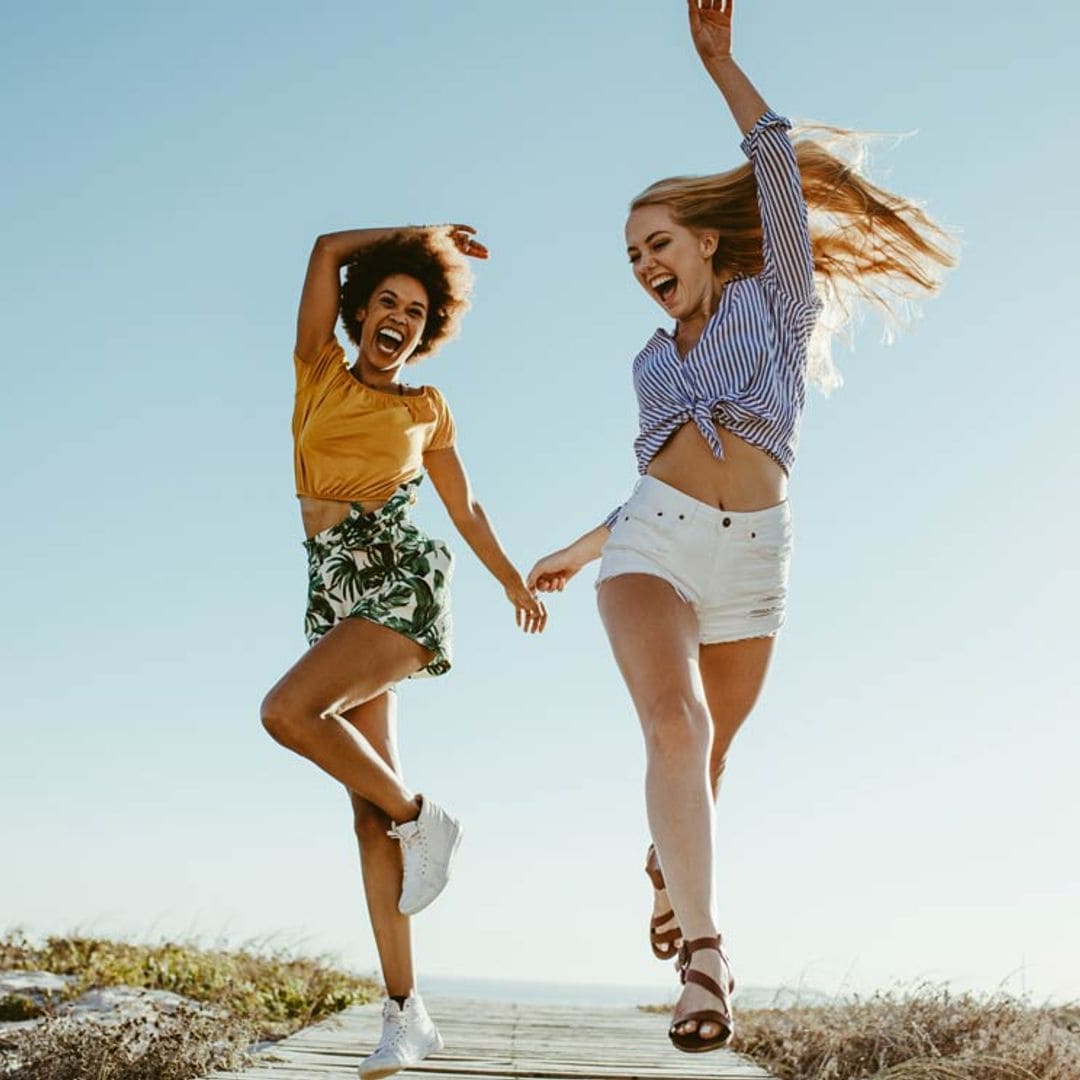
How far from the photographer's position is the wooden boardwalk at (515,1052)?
184 inches

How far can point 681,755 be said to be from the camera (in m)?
3.18

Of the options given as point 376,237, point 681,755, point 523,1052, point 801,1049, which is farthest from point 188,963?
point 681,755

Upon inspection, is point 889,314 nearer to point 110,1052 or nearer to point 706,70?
point 706,70

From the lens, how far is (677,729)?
3215 millimetres

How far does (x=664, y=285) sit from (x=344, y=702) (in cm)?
158

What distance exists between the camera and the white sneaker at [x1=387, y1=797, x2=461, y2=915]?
4.18 metres

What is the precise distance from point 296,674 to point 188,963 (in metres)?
4.23

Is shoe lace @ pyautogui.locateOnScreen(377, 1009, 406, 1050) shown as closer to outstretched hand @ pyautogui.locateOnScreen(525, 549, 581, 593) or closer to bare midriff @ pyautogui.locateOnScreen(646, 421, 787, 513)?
outstretched hand @ pyautogui.locateOnScreen(525, 549, 581, 593)

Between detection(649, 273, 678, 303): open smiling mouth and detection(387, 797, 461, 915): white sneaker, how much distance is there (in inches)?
68.6

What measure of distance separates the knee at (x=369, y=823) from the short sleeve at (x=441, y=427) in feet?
4.28

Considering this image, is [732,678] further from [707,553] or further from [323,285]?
[323,285]

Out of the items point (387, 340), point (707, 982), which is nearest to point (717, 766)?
point (707, 982)

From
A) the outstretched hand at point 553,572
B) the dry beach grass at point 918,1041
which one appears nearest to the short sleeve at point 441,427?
the outstretched hand at point 553,572

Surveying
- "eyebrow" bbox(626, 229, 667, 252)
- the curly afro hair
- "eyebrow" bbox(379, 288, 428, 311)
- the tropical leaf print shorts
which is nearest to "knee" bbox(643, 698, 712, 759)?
the tropical leaf print shorts
